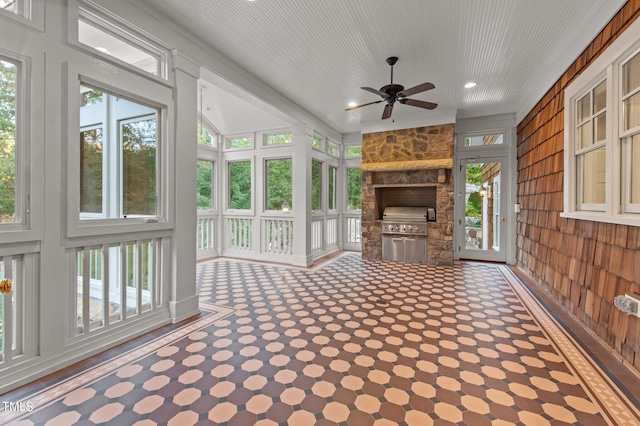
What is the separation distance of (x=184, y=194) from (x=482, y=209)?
5.67 metres

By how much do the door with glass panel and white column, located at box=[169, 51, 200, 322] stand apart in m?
5.26

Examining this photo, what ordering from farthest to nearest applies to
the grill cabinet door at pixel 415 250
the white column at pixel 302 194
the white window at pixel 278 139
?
the white window at pixel 278 139, the grill cabinet door at pixel 415 250, the white column at pixel 302 194

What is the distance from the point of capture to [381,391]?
1896 mm

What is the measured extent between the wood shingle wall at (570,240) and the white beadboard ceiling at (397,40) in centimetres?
24

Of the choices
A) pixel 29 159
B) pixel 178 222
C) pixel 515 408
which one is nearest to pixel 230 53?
pixel 178 222

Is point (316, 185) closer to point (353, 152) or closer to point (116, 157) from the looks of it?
point (353, 152)

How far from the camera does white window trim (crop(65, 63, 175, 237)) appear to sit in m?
2.16

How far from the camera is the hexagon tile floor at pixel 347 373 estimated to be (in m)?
1.68

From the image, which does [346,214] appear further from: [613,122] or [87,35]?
[87,35]

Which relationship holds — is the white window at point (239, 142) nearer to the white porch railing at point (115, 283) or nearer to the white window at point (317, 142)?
the white window at point (317, 142)

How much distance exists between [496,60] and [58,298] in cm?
510

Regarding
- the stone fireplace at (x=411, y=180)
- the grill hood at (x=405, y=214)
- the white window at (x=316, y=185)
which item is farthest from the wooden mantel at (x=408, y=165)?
the white window at (x=316, y=185)

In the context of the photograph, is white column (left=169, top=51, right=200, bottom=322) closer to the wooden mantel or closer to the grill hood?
the wooden mantel

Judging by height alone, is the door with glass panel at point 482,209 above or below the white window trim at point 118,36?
below
